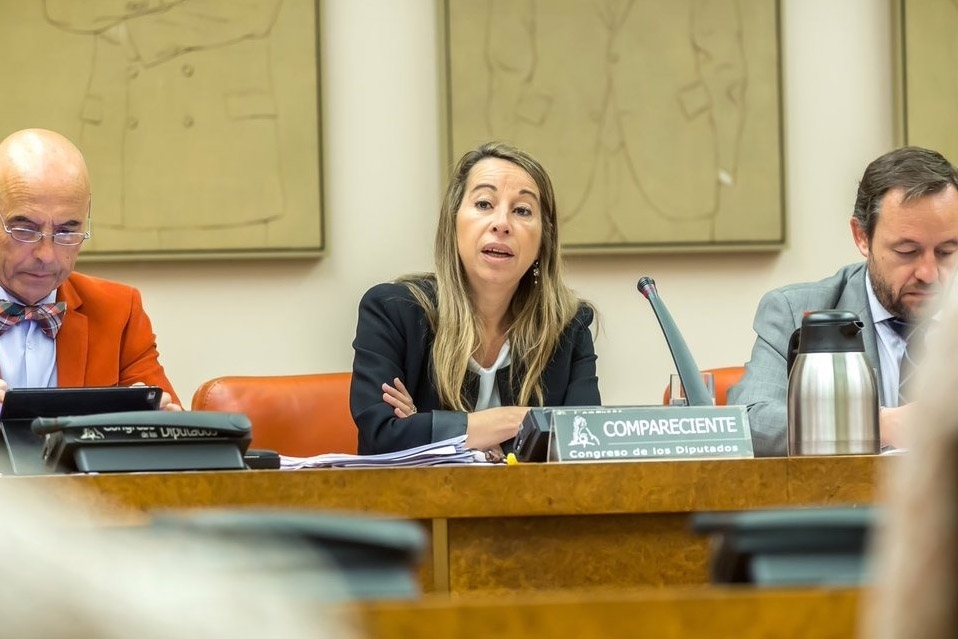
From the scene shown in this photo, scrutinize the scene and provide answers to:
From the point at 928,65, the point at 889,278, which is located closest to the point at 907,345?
the point at 889,278

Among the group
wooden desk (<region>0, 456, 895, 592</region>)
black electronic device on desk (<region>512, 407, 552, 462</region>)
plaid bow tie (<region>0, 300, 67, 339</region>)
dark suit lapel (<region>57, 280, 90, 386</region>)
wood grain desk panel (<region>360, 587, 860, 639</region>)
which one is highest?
plaid bow tie (<region>0, 300, 67, 339</region>)

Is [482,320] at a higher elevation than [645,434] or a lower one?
higher

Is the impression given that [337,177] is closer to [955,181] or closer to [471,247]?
[471,247]

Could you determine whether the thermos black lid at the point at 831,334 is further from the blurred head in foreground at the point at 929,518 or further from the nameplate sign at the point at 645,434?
the blurred head in foreground at the point at 929,518

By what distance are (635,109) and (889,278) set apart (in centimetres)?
103

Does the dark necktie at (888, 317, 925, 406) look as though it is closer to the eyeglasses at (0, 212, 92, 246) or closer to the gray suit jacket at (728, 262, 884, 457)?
the gray suit jacket at (728, 262, 884, 457)

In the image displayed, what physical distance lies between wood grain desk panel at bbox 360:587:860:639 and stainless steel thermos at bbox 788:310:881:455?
1433 mm

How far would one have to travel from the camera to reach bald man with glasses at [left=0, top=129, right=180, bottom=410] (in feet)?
8.66

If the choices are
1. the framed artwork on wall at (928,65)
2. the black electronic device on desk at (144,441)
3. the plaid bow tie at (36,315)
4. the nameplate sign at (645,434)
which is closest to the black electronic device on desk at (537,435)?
the nameplate sign at (645,434)

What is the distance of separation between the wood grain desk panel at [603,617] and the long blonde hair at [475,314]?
2.19 metres

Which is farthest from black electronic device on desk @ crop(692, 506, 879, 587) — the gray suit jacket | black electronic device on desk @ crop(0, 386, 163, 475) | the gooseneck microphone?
the gray suit jacket

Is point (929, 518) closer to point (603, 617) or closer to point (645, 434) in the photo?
point (603, 617)

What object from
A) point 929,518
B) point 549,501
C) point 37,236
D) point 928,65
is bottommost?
point 549,501

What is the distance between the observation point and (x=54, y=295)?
8.97 feet
